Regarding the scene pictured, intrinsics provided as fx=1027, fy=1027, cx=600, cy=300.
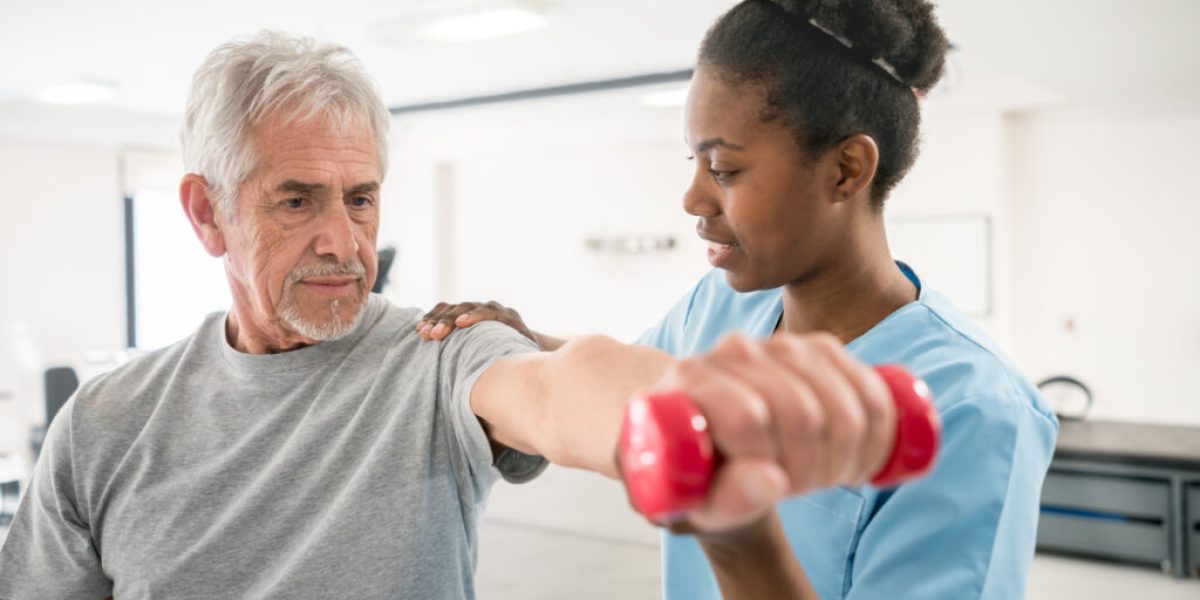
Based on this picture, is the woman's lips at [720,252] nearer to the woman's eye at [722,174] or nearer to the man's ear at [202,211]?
the woman's eye at [722,174]

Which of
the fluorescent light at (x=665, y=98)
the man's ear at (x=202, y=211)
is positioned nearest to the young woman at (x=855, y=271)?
the man's ear at (x=202, y=211)

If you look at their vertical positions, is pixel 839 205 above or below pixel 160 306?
above

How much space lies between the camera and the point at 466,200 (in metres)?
10.1

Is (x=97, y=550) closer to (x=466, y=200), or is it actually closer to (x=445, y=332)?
(x=445, y=332)

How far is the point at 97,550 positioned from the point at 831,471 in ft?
3.65

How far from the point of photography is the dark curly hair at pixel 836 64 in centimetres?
127

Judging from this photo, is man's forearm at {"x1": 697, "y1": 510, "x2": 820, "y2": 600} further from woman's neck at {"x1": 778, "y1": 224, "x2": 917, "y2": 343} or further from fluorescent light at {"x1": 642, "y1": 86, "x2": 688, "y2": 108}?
fluorescent light at {"x1": 642, "y1": 86, "x2": 688, "y2": 108}

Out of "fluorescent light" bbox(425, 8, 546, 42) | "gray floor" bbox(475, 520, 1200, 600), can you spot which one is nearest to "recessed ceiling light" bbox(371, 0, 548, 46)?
"fluorescent light" bbox(425, 8, 546, 42)

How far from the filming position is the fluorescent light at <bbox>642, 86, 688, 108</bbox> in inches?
297

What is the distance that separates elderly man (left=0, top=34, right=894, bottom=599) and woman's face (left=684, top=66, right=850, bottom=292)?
A: 1.01ft

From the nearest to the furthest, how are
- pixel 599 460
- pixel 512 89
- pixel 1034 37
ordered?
pixel 599 460 → pixel 1034 37 → pixel 512 89

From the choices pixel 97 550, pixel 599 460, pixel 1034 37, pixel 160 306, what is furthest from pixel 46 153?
pixel 599 460

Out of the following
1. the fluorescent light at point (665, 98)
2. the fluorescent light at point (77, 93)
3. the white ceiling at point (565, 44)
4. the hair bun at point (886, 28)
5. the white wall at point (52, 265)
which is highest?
the white ceiling at point (565, 44)

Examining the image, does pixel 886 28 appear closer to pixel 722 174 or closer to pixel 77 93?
pixel 722 174
